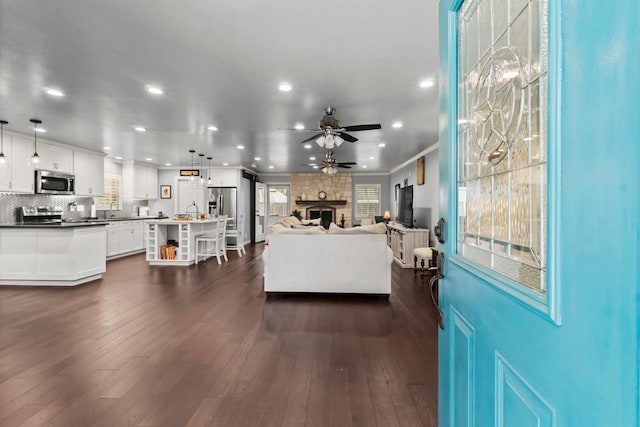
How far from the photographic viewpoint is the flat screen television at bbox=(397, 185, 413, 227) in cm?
759

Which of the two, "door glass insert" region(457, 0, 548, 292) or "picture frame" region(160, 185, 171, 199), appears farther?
"picture frame" region(160, 185, 171, 199)

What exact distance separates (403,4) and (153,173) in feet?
30.7

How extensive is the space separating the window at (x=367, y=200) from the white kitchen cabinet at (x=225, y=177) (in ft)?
14.2

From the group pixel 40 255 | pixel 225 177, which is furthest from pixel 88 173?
pixel 225 177

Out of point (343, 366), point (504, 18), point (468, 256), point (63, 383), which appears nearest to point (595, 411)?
point (468, 256)

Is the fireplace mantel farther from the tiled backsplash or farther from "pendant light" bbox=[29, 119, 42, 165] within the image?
"pendant light" bbox=[29, 119, 42, 165]

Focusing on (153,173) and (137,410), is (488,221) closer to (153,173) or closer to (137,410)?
(137,410)

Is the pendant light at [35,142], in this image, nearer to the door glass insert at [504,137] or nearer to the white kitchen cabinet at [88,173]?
the white kitchen cabinet at [88,173]

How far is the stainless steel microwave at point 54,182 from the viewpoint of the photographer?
6.11 metres

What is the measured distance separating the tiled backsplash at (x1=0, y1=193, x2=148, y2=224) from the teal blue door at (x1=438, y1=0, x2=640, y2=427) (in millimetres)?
7786

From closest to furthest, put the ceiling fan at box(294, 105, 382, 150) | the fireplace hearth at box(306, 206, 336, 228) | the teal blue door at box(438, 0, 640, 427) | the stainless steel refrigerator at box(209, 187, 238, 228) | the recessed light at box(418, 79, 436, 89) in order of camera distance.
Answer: the teal blue door at box(438, 0, 640, 427) < the recessed light at box(418, 79, 436, 89) < the ceiling fan at box(294, 105, 382, 150) < the stainless steel refrigerator at box(209, 187, 238, 228) < the fireplace hearth at box(306, 206, 336, 228)

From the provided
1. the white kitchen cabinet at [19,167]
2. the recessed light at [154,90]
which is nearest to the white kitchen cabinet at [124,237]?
the white kitchen cabinet at [19,167]

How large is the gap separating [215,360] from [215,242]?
17.9 feet

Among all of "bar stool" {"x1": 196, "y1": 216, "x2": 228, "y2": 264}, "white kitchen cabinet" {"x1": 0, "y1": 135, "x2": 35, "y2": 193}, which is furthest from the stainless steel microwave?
"bar stool" {"x1": 196, "y1": 216, "x2": 228, "y2": 264}
